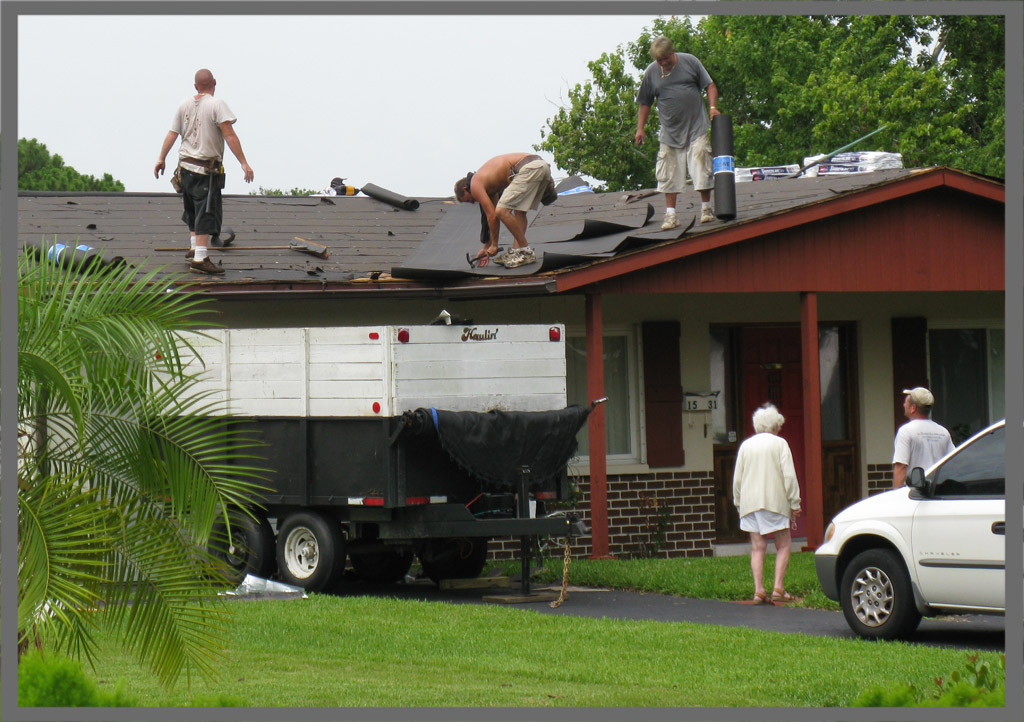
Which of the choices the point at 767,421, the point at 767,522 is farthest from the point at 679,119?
the point at 767,522

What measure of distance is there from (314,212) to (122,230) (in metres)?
2.41

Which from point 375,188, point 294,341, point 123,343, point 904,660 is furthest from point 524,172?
point 123,343

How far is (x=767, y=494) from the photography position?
1166 cm

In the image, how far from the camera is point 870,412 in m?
16.8

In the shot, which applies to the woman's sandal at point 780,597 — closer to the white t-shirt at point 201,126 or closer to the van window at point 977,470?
the van window at point 977,470

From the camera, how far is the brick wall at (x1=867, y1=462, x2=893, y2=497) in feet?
55.1

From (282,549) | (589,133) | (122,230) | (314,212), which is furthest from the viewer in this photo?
(589,133)

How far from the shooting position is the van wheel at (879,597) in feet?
32.1

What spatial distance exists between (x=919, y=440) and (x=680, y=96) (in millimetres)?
4746

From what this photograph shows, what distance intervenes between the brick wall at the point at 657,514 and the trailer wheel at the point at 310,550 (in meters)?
3.69

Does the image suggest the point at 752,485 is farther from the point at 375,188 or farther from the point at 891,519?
Answer: the point at 375,188

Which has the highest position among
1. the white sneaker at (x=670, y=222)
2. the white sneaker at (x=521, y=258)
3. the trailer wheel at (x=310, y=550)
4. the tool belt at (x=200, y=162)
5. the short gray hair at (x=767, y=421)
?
the tool belt at (x=200, y=162)

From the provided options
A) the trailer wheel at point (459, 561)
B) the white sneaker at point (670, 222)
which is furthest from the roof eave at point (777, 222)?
the trailer wheel at point (459, 561)

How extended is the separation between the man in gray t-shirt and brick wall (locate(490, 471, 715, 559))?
3.01 meters
